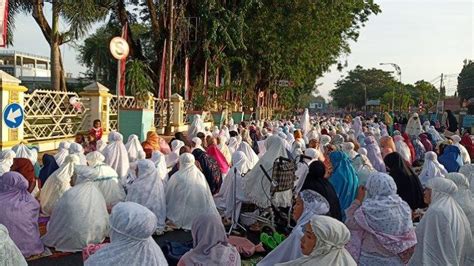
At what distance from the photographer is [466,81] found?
7300 cm

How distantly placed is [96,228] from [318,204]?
10.1 feet

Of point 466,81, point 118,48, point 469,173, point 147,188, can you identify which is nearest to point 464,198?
point 469,173

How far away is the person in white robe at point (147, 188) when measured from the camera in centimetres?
733

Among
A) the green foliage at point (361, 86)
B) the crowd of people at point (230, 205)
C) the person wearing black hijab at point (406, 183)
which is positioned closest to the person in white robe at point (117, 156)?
the crowd of people at point (230, 205)

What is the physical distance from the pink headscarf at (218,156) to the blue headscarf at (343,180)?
3122 mm

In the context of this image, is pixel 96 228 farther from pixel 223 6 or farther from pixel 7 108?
pixel 223 6

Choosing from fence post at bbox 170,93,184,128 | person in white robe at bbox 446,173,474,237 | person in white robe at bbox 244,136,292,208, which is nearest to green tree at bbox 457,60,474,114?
fence post at bbox 170,93,184,128

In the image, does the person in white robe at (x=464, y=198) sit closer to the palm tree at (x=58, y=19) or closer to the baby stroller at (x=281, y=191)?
the baby stroller at (x=281, y=191)

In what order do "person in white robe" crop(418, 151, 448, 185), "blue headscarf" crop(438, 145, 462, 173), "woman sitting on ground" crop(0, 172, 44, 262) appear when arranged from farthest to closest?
1. "blue headscarf" crop(438, 145, 462, 173)
2. "person in white robe" crop(418, 151, 448, 185)
3. "woman sitting on ground" crop(0, 172, 44, 262)

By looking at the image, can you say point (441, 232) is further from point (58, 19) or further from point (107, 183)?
point (58, 19)

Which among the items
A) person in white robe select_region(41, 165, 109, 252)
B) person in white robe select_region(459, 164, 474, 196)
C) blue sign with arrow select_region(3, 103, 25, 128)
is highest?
blue sign with arrow select_region(3, 103, 25, 128)

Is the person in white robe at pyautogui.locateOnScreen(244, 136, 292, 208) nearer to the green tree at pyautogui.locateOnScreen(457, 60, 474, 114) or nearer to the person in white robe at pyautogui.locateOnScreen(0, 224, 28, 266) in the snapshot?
the person in white robe at pyautogui.locateOnScreen(0, 224, 28, 266)

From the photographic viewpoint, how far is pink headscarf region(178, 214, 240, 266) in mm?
4188

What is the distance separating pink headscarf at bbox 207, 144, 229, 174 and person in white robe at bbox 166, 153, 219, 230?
2180mm
